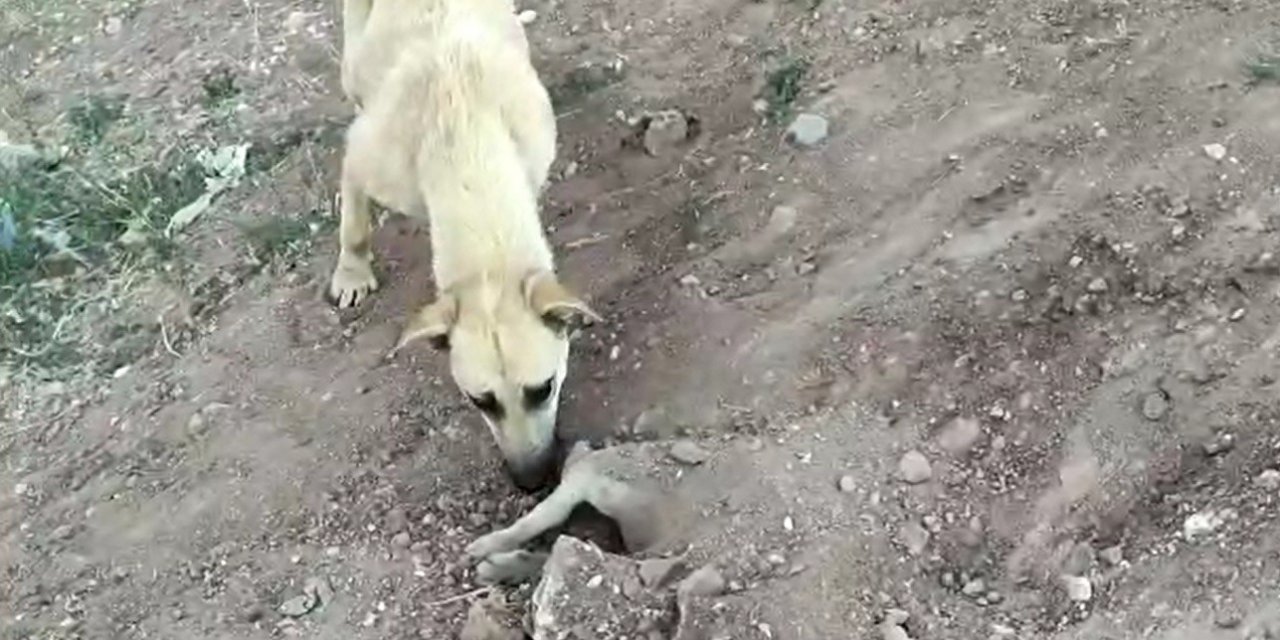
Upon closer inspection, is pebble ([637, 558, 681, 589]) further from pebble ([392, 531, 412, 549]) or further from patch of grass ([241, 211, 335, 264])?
patch of grass ([241, 211, 335, 264])

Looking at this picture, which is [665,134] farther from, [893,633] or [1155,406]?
[893,633]

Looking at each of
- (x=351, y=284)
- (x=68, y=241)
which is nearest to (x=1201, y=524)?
(x=351, y=284)

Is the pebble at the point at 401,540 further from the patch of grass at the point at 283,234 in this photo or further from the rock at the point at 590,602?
the patch of grass at the point at 283,234

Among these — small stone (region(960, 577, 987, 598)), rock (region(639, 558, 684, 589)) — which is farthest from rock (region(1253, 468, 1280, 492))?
rock (region(639, 558, 684, 589))

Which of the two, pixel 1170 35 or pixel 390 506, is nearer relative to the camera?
pixel 390 506

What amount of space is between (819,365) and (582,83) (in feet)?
7.01

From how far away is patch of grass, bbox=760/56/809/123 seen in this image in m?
7.09

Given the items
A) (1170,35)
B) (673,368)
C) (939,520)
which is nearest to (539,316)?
(673,368)

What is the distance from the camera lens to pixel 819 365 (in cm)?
595

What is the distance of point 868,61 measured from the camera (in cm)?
718

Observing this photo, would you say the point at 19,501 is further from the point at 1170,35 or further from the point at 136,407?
the point at 1170,35

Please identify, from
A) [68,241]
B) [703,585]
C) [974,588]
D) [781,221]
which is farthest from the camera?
[68,241]

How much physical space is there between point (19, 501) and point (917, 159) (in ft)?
11.3

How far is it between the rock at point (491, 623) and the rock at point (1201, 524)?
1.93 m
